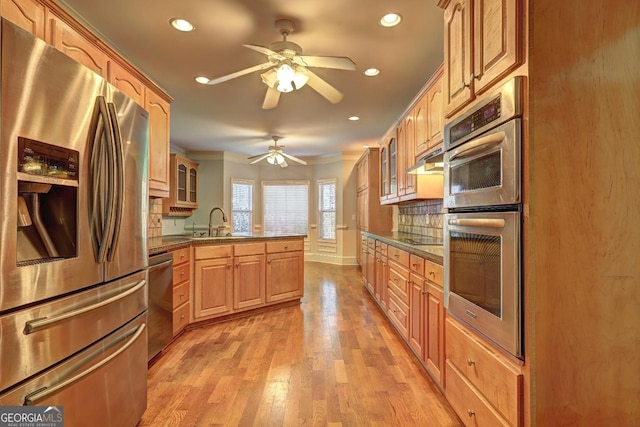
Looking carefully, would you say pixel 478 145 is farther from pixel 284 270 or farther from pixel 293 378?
pixel 284 270

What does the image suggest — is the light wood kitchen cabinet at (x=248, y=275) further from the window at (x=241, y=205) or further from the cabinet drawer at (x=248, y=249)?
the window at (x=241, y=205)

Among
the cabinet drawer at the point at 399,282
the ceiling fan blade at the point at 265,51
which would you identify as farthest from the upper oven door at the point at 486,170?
the ceiling fan blade at the point at 265,51

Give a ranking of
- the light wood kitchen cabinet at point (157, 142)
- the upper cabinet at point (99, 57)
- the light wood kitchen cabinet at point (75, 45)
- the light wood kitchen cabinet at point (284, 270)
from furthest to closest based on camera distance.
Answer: the light wood kitchen cabinet at point (284, 270) → the light wood kitchen cabinet at point (157, 142) → the light wood kitchen cabinet at point (75, 45) → the upper cabinet at point (99, 57)

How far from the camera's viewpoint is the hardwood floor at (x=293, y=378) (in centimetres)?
185

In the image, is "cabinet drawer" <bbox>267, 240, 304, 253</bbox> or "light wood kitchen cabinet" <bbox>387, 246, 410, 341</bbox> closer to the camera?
"light wood kitchen cabinet" <bbox>387, 246, 410, 341</bbox>

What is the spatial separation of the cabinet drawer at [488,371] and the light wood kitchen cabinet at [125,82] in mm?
2593

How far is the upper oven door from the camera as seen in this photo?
3.85ft

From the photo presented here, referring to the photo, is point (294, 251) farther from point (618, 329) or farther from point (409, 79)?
point (618, 329)

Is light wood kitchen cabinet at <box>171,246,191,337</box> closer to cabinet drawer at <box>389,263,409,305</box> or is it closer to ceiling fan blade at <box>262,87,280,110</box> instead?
ceiling fan blade at <box>262,87,280,110</box>

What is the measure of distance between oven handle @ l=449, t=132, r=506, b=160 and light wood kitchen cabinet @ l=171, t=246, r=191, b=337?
2459mm

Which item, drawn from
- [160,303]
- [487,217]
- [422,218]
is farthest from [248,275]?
[487,217]

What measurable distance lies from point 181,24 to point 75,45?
28.7 inches

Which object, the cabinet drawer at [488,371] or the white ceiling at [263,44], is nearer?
the cabinet drawer at [488,371]

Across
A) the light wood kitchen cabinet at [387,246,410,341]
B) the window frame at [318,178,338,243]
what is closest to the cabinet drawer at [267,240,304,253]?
the light wood kitchen cabinet at [387,246,410,341]
